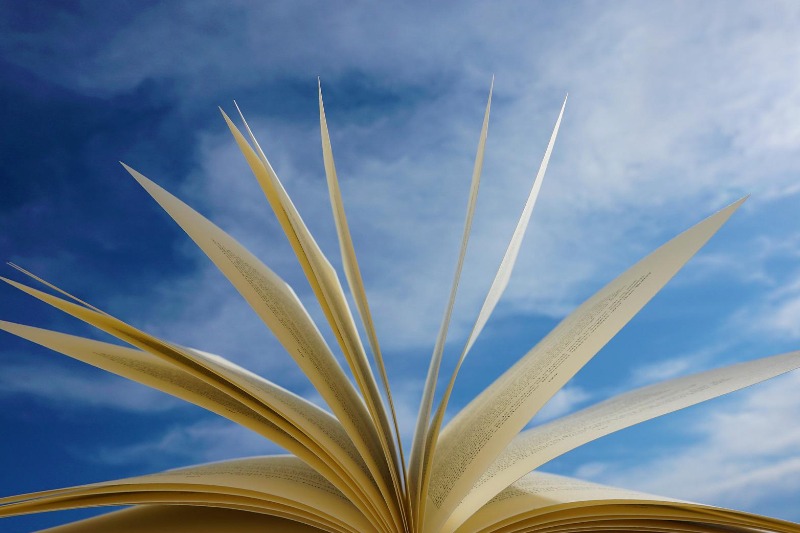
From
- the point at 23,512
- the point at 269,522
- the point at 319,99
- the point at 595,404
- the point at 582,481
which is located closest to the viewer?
the point at 23,512

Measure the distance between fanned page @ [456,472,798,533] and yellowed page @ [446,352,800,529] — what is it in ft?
0.26

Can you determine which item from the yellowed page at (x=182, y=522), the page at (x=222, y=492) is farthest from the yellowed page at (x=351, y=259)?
the yellowed page at (x=182, y=522)

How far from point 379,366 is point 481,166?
0.56m

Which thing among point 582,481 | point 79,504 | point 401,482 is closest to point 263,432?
point 401,482

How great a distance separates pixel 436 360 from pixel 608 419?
460mm

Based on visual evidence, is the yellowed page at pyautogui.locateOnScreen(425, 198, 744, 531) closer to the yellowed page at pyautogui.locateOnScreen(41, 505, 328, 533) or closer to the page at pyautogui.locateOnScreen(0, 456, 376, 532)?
the page at pyautogui.locateOnScreen(0, 456, 376, 532)

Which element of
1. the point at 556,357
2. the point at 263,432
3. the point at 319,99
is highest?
the point at 319,99

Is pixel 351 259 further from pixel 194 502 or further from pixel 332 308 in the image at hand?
pixel 194 502

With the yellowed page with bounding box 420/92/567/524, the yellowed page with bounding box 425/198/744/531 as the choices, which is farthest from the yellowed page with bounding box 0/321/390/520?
the yellowed page with bounding box 420/92/567/524

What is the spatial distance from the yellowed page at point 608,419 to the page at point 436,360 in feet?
0.47

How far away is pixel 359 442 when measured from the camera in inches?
64.7

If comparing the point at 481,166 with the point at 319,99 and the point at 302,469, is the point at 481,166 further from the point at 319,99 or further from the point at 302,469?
the point at 302,469

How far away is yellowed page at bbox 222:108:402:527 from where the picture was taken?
158 centimetres

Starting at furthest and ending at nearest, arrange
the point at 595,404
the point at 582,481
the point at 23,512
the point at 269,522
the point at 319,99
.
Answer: the point at 595,404
the point at 582,481
the point at 269,522
the point at 319,99
the point at 23,512
